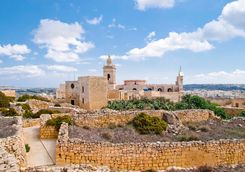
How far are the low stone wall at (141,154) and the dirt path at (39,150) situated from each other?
0.67m

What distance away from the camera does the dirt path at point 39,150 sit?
38.5ft

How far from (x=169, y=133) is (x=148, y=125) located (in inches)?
48.8

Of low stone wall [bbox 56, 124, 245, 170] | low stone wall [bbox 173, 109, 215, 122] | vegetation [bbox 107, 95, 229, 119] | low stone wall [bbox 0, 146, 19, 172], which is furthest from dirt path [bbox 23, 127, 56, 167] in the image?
vegetation [bbox 107, 95, 229, 119]

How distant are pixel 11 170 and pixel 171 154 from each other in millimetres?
7245

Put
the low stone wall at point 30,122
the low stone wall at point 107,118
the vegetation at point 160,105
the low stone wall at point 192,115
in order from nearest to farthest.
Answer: the low stone wall at point 107,118 → the low stone wall at point 30,122 → the low stone wall at point 192,115 → the vegetation at point 160,105

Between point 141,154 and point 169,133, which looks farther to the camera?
point 169,133

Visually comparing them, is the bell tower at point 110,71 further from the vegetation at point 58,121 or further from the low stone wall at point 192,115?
the vegetation at point 58,121

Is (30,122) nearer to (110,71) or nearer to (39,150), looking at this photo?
(39,150)

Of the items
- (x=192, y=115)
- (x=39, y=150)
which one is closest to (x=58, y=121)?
(x=39, y=150)

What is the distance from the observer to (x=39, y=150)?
13680 millimetres

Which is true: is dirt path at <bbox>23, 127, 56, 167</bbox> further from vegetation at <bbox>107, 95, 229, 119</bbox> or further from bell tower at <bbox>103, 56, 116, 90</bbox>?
bell tower at <bbox>103, 56, 116, 90</bbox>

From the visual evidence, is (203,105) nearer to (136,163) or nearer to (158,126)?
(158,126)

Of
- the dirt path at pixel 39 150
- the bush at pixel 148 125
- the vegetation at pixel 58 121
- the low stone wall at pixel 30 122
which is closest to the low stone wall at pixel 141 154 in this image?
the dirt path at pixel 39 150

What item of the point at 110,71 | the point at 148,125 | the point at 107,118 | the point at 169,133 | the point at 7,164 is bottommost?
the point at 169,133
